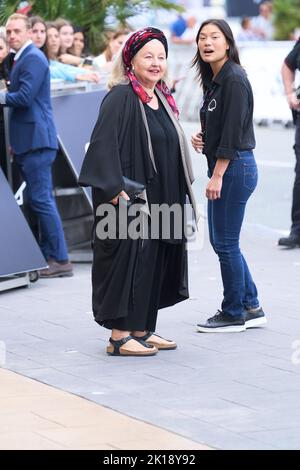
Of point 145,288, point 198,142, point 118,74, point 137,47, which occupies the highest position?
point 137,47

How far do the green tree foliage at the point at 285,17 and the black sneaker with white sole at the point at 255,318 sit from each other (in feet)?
84.8

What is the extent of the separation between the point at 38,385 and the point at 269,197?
8460 millimetres

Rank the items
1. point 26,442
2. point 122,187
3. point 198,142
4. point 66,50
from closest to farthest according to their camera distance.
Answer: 1. point 26,442
2. point 122,187
3. point 198,142
4. point 66,50

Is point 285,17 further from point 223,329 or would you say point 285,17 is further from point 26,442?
point 26,442

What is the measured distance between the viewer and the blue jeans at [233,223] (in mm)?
7523

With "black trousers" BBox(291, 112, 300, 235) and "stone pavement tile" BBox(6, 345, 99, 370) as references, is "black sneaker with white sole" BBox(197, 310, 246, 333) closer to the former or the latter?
"stone pavement tile" BBox(6, 345, 99, 370)

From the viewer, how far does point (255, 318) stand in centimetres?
791

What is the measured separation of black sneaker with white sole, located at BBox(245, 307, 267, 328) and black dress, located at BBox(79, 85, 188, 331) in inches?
28.4

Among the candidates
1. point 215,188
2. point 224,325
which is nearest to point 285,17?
point 224,325

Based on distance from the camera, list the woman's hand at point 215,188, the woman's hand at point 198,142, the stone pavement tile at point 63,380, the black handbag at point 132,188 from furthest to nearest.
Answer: the woman's hand at point 198,142 < the woman's hand at point 215,188 < the black handbag at point 132,188 < the stone pavement tile at point 63,380

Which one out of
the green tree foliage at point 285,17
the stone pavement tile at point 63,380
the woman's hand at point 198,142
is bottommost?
the stone pavement tile at point 63,380

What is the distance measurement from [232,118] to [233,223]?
0.68m

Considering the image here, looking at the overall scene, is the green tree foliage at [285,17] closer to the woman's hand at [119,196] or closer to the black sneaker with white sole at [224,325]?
the black sneaker with white sole at [224,325]

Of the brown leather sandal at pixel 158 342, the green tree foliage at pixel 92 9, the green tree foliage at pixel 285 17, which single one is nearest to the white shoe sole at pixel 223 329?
the brown leather sandal at pixel 158 342
